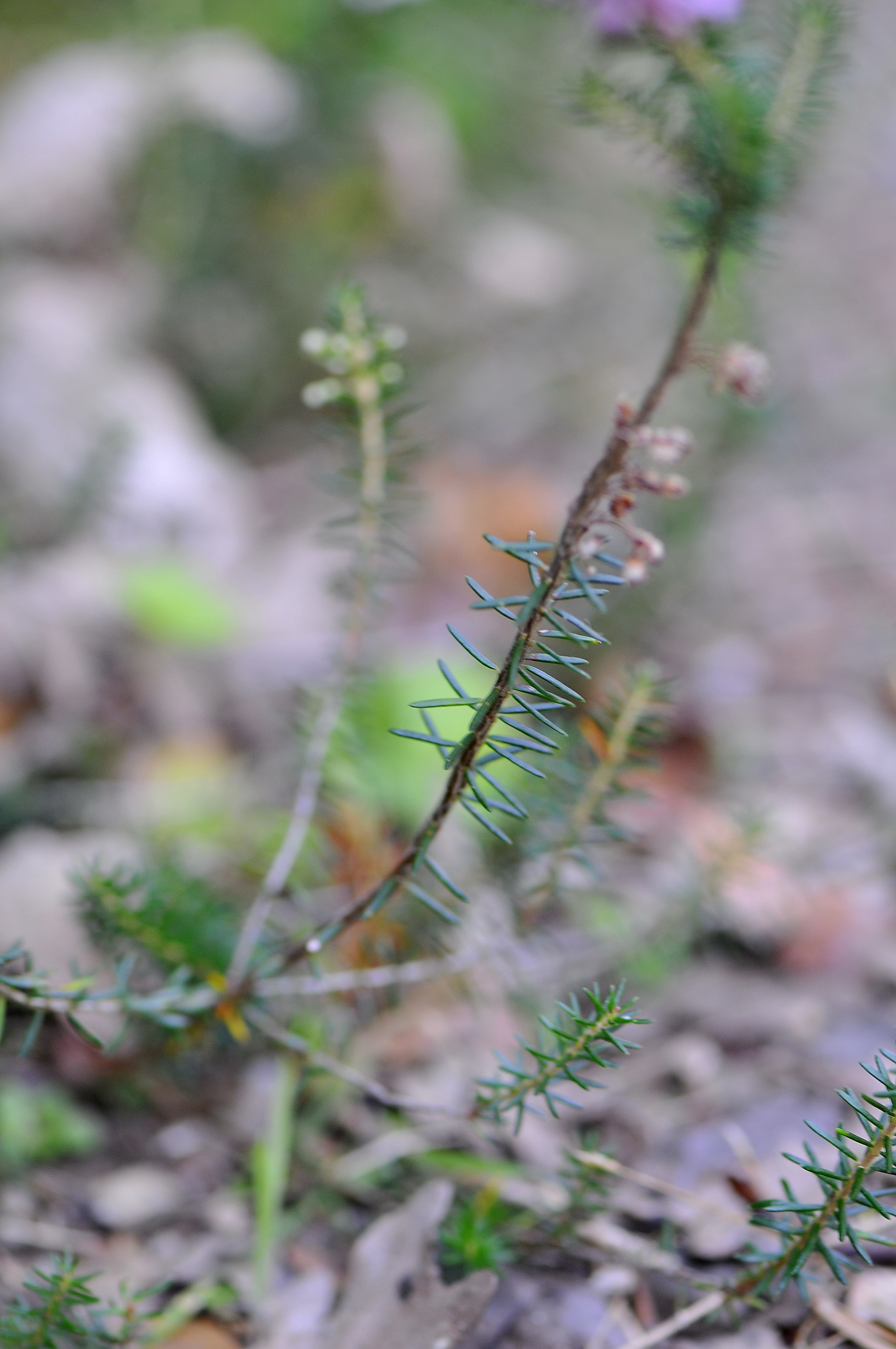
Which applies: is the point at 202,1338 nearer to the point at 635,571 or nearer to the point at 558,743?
the point at 558,743

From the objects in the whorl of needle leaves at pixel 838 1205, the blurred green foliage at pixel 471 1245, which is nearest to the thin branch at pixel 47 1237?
the blurred green foliage at pixel 471 1245

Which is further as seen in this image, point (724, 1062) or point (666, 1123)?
point (724, 1062)

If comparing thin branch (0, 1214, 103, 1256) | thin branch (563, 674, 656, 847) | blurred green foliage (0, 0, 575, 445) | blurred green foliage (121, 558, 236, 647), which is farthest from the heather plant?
blurred green foliage (0, 0, 575, 445)

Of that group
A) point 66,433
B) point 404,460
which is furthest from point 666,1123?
point 66,433

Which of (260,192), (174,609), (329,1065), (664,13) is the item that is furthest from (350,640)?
(260,192)

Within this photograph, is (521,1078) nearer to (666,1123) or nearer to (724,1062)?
(666,1123)

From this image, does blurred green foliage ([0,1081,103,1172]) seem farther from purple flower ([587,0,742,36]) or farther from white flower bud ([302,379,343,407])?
purple flower ([587,0,742,36])

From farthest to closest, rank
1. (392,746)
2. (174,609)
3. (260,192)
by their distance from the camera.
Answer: (260,192) → (174,609) → (392,746)
